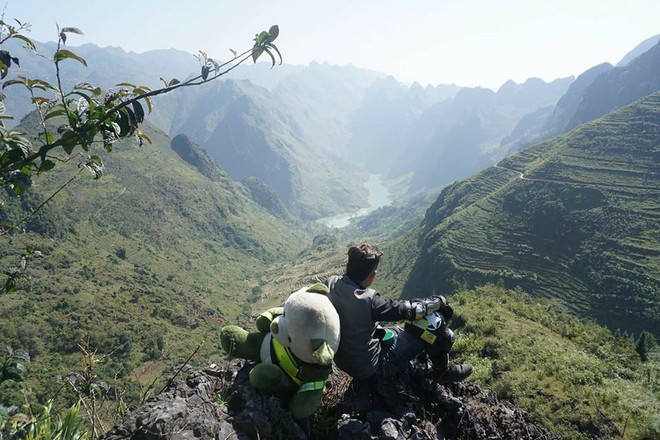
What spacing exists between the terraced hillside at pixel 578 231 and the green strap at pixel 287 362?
4642cm

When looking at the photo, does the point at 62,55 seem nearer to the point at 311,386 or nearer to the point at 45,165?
the point at 45,165

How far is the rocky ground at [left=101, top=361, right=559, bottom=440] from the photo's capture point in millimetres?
3379

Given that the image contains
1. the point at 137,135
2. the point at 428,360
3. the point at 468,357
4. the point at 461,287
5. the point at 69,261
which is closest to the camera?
the point at 137,135

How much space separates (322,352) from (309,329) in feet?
0.81

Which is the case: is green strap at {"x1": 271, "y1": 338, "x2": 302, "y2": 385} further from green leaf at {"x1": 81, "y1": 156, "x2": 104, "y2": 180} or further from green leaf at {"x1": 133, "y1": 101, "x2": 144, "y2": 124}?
green leaf at {"x1": 133, "y1": 101, "x2": 144, "y2": 124}

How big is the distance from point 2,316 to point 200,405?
5720 centimetres

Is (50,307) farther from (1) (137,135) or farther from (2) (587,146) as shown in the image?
(2) (587,146)

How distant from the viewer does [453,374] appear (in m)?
5.00

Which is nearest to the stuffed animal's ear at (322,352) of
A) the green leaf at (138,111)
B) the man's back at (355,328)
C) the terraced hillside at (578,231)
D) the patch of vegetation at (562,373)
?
the man's back at (355,328)

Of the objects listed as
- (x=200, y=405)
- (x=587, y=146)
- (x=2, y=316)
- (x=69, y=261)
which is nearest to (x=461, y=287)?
(x=587, y=146)

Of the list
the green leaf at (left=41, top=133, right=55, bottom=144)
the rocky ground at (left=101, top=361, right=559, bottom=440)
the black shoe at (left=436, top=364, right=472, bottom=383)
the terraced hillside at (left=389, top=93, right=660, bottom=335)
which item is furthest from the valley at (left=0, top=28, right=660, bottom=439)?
the black shoe at (left=436, top=364, right=472, bottom=383)

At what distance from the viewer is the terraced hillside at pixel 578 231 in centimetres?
4431

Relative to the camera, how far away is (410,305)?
14.6 feet

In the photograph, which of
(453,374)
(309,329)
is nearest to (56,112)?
(309,329)
